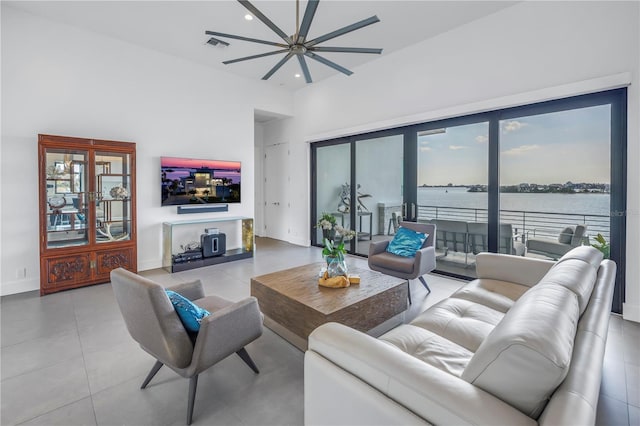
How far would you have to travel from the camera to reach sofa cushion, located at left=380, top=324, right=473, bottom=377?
60.8 inches

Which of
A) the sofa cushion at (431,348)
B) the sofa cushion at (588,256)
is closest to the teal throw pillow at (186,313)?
the sofa cushion at (431,348)

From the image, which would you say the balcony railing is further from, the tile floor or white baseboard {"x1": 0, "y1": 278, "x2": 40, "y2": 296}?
white baseboard {"x1": 0, "y1": 278, "x2": 40, "y2": 296}

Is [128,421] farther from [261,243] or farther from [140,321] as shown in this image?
[261,243]

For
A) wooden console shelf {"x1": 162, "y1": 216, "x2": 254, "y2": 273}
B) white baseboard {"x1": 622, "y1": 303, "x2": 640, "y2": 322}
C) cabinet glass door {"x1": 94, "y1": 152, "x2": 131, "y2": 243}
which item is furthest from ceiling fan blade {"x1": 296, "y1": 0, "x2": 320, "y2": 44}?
white baseboard {"x1": 622, "y1": 303, "x2": 640, "y2": 322}

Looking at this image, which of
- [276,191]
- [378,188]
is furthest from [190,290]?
[276,191]

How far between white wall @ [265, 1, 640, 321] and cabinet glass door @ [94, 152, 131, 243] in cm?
381

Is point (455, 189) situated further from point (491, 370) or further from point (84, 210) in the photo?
point (84, 210)

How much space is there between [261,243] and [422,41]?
17.2ft

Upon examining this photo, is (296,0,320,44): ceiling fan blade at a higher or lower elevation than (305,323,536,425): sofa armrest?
higher

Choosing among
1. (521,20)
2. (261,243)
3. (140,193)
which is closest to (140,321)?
(140,193)

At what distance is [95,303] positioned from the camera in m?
3.52

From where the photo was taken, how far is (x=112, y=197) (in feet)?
14.4

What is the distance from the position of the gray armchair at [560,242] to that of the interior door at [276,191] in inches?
201

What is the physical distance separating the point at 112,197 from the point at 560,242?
6.04 metres
